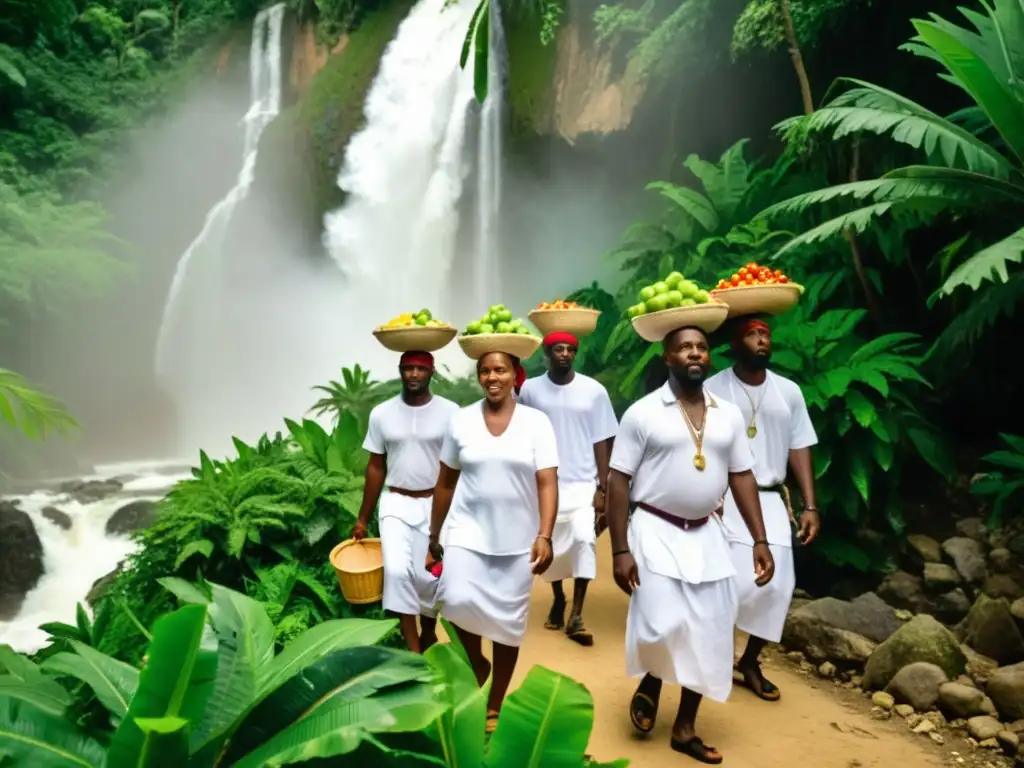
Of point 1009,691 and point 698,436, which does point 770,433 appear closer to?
point 698,436

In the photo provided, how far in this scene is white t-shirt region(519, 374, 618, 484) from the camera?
5609 millimetres

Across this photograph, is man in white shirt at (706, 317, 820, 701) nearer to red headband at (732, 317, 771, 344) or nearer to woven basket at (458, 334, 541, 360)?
red headband at (732, 317, 771, 344)

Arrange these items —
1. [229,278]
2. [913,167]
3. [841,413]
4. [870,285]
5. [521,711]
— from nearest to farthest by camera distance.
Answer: [521,711] < [913,167] < [841,413] < [870,285] < [229,278]

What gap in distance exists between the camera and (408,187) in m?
18.6

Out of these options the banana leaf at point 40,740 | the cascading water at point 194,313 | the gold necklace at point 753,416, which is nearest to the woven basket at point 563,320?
the gold necklace at point 753,416

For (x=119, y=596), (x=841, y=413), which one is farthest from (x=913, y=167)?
(x=119, y=596)

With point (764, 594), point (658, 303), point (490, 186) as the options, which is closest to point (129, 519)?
point (490, 186)

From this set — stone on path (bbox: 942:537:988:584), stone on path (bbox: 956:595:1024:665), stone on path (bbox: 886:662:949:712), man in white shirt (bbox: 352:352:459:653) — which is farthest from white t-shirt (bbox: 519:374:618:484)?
stone on path (bbox: 942:537:988:584)

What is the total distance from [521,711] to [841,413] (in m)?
4.95

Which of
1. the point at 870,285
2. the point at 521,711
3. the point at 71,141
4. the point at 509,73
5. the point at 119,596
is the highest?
the point at 509,73

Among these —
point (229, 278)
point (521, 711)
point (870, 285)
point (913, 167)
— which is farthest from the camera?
point (229, 278)

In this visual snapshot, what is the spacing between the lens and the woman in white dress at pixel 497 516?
383 centimetres

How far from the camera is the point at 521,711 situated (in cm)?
208

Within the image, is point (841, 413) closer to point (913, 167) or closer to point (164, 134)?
point (913, 167)
